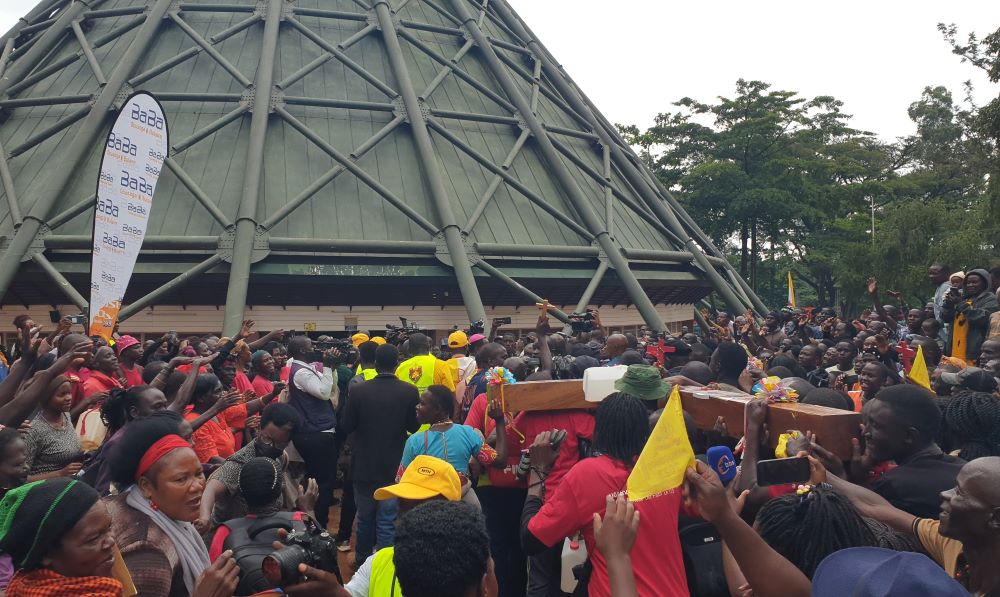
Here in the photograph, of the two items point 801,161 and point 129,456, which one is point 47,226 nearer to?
point 129,456

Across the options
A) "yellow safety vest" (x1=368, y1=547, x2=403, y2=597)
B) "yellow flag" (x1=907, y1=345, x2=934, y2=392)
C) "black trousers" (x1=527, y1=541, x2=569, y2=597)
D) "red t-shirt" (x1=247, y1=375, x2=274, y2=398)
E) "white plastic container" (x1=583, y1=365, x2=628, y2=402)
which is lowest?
"black trousers" (x1=527, y1=541, x2=569, y2=597)

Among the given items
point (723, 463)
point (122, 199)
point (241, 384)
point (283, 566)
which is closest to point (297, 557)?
point (283, 566)

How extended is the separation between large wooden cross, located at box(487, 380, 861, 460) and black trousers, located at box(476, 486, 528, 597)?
0.95 m

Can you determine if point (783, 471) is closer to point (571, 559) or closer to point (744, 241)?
point (571, 559)

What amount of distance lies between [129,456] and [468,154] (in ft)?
44.4

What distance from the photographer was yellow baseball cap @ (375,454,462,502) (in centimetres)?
361

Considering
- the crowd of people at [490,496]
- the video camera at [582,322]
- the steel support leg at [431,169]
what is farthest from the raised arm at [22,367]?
the video camera at [582,322]

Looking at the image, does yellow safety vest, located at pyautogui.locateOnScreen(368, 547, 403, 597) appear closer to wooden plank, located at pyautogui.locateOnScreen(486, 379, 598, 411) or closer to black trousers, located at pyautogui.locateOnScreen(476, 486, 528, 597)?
wooden plank, located at pyautogui.locateOnScreen(486, 379, 598, 411)

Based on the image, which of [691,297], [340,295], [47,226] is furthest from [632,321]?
[47,226]

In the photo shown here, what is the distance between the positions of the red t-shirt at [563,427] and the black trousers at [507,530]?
2.07ft

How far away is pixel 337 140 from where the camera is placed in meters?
16.0

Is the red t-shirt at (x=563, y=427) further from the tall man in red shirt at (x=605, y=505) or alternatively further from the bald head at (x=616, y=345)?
the bald head at (x=616, y=345)

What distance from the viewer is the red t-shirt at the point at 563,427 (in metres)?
4.88

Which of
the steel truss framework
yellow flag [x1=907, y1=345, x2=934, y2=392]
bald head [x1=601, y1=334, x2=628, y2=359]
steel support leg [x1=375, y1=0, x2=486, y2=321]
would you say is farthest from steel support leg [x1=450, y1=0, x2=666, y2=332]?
yellow flag [x1=907, y1=345, x2=934, y2=392]
